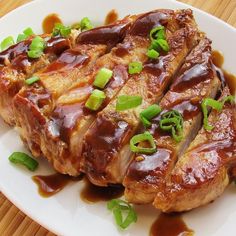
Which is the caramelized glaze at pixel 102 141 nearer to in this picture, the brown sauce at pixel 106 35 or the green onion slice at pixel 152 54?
the green onion slice at pixel 152 54

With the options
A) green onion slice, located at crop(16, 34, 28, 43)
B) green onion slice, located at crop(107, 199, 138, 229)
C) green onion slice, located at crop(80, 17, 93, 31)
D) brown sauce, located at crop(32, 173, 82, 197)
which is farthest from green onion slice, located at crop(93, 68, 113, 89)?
green onion slice, located at crop(16, 34, 28, 43)

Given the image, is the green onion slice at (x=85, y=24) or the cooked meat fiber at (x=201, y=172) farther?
the green onion slice at (x=85, y=24)

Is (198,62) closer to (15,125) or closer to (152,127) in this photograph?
(152,127)

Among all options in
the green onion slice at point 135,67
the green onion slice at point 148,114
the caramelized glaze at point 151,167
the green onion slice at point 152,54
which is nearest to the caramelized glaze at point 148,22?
the green onion slice at point 152,54

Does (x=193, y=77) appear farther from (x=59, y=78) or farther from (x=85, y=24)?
(x=85, y=24)

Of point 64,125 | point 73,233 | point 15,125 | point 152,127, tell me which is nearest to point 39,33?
point 15,125

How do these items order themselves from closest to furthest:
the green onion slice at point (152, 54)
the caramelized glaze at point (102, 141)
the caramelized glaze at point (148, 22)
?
the caramelized glaze at point (102, 141)
the green onion slice at point (152, 54)
the caramelized glaze at point (148, 22)

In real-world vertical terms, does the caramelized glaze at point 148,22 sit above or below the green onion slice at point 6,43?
above
